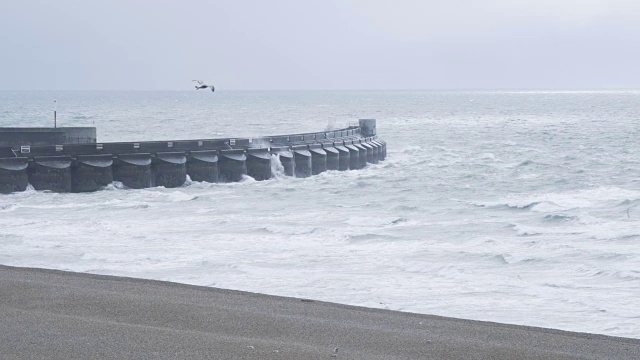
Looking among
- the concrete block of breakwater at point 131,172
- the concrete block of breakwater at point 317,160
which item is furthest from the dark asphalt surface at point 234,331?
the concrete block of breakwater at point 317,160

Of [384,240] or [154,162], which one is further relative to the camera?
[154,162]

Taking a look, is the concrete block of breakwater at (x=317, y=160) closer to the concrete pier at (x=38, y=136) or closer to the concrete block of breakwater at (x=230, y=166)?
the concrete block of breakwater at (x=230, y=166)

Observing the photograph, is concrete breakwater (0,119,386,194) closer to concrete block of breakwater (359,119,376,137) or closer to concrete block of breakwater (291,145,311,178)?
concrete block of breakwater (291,145,311,178)

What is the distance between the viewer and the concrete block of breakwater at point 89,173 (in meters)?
32.3

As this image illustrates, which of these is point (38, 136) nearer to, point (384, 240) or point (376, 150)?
point (376, 150)

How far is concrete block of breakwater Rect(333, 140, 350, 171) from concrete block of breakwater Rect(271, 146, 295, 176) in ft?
13.1

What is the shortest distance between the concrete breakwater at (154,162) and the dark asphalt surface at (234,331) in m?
18.8

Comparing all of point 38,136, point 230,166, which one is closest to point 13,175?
point 230,166

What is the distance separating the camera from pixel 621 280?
652 inches

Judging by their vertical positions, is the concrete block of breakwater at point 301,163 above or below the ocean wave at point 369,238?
below

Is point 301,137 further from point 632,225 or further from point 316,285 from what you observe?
point 316,285

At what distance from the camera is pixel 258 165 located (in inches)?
1471

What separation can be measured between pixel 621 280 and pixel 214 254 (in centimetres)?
771

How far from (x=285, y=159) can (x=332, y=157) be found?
358cm
